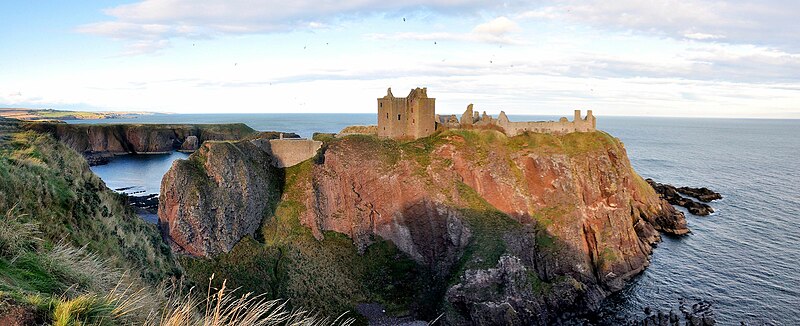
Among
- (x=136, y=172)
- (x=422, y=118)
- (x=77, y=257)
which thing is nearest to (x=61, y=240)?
(x=77, y=257)

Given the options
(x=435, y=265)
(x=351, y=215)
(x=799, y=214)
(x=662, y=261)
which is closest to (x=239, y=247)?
(x=351, y=215)

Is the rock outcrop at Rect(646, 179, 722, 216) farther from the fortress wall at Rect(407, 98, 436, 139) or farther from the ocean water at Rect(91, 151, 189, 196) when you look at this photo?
the ocean water at Rect(91, 151, 189, 196)

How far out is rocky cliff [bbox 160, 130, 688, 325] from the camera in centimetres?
5072

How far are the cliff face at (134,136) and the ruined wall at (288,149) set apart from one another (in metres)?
108

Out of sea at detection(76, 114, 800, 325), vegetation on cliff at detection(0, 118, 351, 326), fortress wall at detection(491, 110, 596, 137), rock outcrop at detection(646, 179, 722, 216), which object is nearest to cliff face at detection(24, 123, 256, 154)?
sea at detection(76, 114, 800, 325)

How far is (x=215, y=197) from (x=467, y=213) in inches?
1126

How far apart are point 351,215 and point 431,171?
1127 centimetres

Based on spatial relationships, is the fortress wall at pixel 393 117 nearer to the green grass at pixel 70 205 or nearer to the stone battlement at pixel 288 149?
the stone battlement at pixel 288 149

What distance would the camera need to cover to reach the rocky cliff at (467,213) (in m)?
50.7

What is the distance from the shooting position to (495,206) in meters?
59.3

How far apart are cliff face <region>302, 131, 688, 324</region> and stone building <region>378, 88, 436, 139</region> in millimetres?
2564

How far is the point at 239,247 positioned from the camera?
5241cm

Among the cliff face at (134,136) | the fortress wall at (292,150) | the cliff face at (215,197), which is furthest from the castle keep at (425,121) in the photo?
the cliff face at (134,136)

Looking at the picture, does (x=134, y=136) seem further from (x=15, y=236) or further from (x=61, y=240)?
(x=15, y=236)
